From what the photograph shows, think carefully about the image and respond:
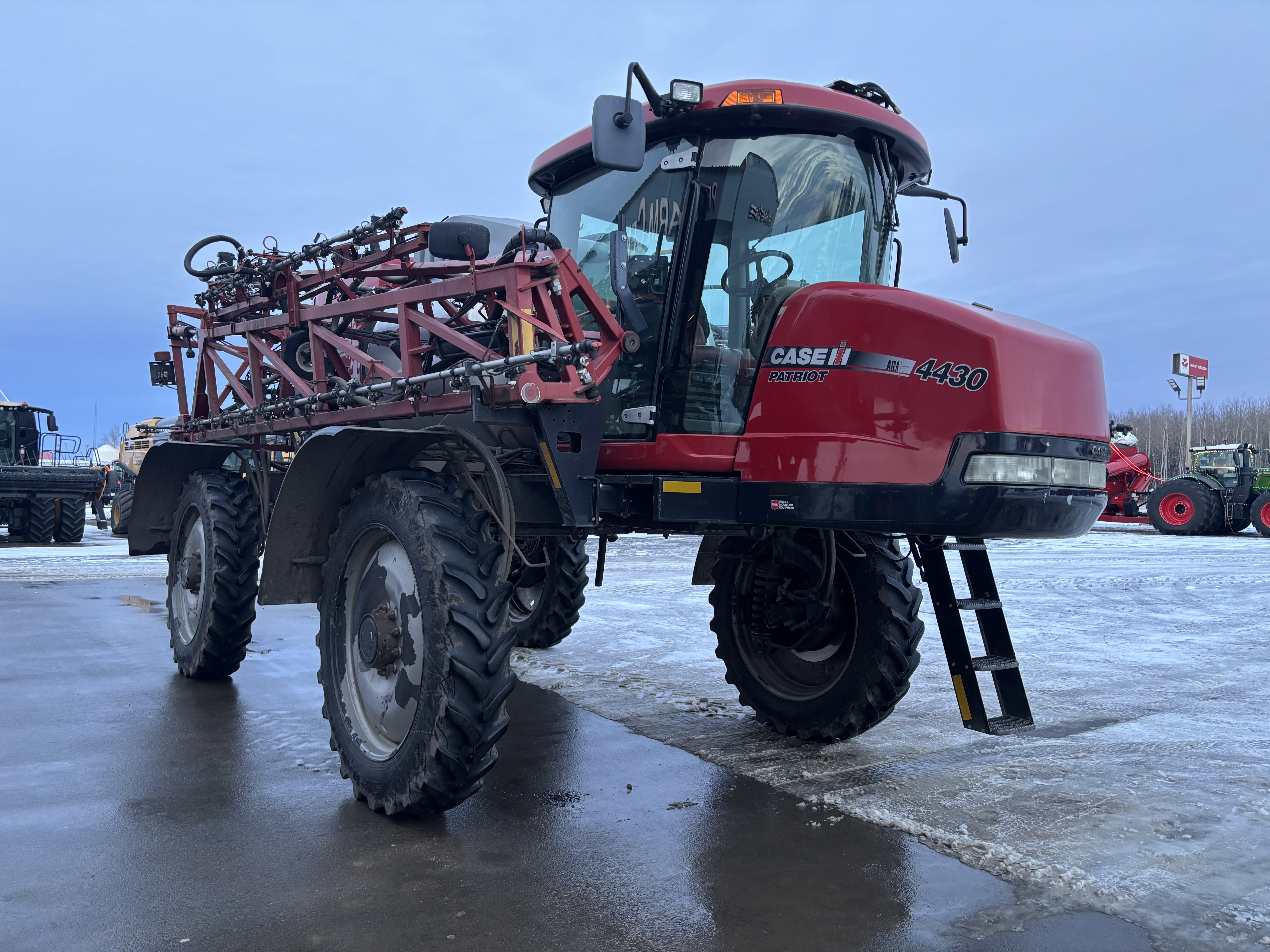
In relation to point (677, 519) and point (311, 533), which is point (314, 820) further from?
point (677, 519)

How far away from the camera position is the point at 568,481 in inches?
161

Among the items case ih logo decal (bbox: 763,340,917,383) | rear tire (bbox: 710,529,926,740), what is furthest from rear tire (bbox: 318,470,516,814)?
rear tire (bbox: 710,529,926,740)

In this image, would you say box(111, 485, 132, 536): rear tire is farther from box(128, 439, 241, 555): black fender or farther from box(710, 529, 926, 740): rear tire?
box(710, 529, 926, 740): rear tire

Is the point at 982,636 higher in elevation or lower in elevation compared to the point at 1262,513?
lower

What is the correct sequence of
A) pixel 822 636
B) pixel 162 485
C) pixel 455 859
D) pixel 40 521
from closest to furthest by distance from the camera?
pixel 455 859 → pixel 822 636 → pixel 162 485 → pixel 40 521

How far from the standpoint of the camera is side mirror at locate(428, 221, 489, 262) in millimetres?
4316

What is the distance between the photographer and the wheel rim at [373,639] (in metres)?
3.89

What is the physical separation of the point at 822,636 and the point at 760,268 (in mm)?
1923

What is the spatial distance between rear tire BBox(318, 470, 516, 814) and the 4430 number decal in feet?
5.69

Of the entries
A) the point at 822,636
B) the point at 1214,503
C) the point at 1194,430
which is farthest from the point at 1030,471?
the point at 1194,430

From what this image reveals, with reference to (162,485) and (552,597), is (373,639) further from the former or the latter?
(162,485)

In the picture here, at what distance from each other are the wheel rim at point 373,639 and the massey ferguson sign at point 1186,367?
43.6m

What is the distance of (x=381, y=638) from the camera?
3977mm

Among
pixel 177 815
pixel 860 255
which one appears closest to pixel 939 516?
pixel 860 255
